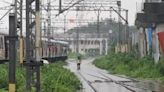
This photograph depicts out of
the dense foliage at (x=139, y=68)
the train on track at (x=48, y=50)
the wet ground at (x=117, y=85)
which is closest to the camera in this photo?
the wet ground at (x=117, y=85)

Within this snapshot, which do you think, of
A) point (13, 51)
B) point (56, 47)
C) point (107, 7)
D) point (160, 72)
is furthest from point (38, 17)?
point (56, 47)

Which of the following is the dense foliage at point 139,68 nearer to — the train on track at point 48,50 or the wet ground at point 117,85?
the wet ground at point 117,85

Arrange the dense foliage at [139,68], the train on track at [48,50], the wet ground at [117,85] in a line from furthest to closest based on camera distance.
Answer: the train on track at [48,50] → the dense foliage at [139,68] → the wet ground at [117,85]

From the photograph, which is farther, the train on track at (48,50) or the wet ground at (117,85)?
the train on track at (48,50)

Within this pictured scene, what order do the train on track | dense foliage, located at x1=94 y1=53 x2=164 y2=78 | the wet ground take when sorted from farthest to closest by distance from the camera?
the train on track → dense foliage, located at x1=94 y1=53 x2=164 y2=78 → the wet ground

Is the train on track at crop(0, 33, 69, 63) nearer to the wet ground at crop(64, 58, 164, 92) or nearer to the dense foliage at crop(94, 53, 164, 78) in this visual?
the wet ground at crop(64, 58, 164, 92)

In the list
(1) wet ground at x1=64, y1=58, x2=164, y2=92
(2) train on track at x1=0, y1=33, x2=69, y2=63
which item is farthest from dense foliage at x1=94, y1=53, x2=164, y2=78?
(2) train on track at x1=0, y1=33, x2=69, y2=63

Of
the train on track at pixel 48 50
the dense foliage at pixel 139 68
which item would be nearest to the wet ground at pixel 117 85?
the dense foliage at pixel 139 68

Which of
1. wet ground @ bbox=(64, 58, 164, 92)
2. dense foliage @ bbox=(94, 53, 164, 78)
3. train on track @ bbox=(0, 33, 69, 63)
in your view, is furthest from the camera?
train on track @ bbox=(0, 33, 69, 63)

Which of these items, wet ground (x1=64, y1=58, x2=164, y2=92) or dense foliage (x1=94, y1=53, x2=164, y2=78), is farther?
dense foliage (x1=94, y1=53, x2=164, y2=78)

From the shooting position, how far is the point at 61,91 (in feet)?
68.9

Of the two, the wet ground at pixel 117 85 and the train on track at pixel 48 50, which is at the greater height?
the train on track at pixel 48 50

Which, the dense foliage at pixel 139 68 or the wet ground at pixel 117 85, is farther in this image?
the dense foliage at pixel 139 68

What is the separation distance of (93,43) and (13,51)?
13474 cm
